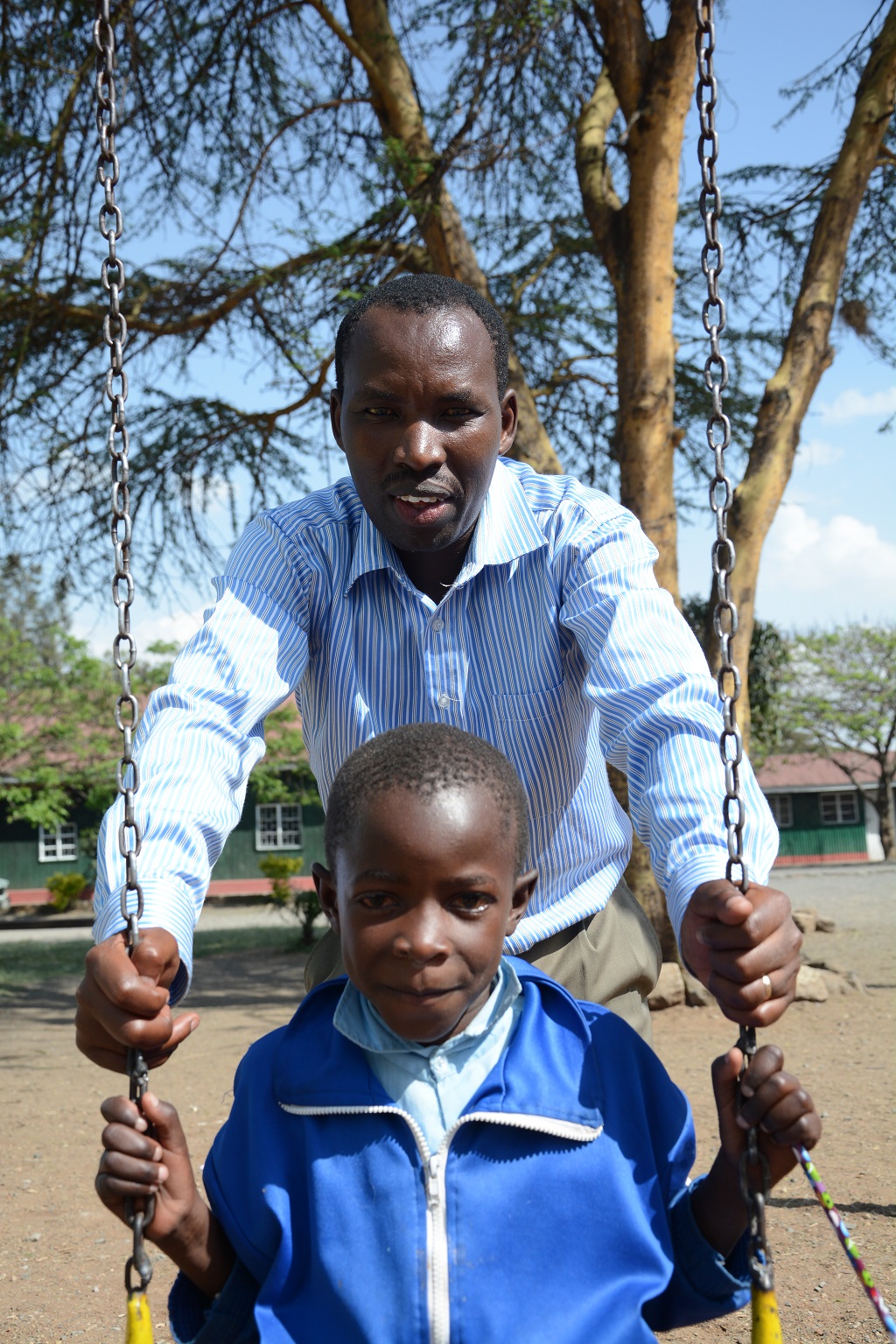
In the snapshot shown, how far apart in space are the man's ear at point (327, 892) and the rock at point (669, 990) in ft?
23.6

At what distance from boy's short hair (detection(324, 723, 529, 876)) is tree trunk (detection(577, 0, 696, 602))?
6772 millimetres

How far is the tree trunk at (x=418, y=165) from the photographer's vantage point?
8.11m

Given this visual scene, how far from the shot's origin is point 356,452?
2.27 m

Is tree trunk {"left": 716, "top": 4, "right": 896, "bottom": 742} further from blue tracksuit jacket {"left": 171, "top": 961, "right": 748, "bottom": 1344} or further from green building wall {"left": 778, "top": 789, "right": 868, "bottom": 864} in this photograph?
green building wall {"left": 778, "top": 789, "right": 868, "bottom": 864}

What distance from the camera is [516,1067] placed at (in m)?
1.78

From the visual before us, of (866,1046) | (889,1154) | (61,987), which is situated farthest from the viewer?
(61,987)

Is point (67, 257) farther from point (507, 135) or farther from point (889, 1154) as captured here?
point (889, 1154)

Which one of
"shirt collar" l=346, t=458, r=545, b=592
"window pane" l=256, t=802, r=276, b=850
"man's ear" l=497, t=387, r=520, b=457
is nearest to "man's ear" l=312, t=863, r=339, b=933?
"shirt collar" l=346, t=458, r=545, b=592

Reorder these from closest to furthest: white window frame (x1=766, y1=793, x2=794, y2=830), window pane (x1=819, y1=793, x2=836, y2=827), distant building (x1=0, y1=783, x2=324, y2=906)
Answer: distant building (x1=0, y1=783, x2=324, y2=906)
white window frame (x1=766, y1=793, x2=794, y2=830)
window pane (x1=819, y1=793, x2=836, y2=827)

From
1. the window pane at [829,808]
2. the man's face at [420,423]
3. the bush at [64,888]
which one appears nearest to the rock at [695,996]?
the man's face at [420,423]

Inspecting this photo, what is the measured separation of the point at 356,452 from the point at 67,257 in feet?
22.0

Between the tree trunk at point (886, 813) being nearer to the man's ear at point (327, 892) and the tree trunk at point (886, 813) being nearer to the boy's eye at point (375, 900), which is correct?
the man's ear at point (327, 892)

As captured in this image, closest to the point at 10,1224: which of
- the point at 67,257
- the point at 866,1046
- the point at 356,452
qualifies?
the point at 356,452

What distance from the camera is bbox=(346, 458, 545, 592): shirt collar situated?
2.36 meters
